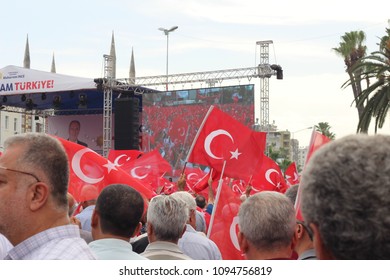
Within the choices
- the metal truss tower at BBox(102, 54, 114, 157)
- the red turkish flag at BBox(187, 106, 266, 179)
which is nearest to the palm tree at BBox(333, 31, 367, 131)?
the metal truss tower at BBox(102, 54, 114, 157)

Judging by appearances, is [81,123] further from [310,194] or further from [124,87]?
[310,194]

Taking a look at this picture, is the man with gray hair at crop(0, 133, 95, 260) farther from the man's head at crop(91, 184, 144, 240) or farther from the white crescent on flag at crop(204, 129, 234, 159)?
the white crescent on flag at crop(204, 129, 234, 159)

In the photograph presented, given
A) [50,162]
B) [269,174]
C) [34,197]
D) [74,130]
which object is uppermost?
[74,130]

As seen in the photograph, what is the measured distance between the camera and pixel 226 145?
9.04m

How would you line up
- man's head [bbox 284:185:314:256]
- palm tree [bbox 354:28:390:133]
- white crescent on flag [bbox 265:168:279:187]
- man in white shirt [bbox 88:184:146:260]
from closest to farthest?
man's head [bbox 284:185:314:256]
man in white shirt [bbox 88:184:146:260]
white crescent on flag [bbox 265:168:279:187]
palm tree [bbox 354:28:390:133]

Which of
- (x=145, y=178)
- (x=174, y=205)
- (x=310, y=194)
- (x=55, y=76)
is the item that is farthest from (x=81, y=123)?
(x=310, y=194)

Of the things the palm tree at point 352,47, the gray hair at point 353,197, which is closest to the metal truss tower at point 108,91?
the palm tree at point 352,47

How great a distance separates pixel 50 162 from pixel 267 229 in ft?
3.90

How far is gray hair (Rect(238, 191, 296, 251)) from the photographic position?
10.9ft

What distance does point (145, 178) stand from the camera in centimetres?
1258

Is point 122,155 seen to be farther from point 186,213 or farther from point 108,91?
point 108,91

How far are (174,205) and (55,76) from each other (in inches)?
1085

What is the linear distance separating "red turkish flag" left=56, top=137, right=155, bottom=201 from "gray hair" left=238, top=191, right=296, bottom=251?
389cm

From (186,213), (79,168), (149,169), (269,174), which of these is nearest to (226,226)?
(186,213)
